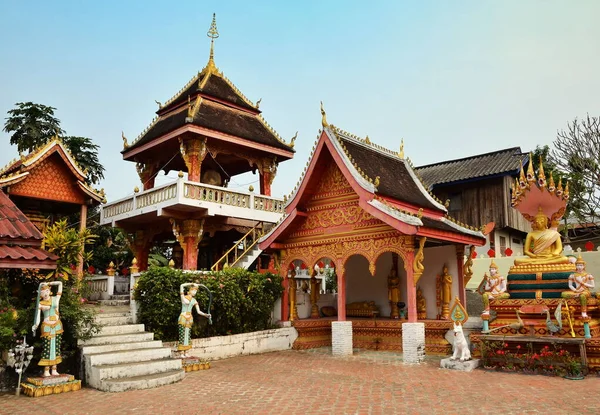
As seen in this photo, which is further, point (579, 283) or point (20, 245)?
point (579, 283)

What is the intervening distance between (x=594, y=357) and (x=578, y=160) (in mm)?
13598

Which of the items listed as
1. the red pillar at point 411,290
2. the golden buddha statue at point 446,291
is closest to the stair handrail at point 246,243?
the golden buddha statue at point 446,291

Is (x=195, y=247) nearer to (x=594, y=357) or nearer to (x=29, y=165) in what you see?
(x=29, y=165)

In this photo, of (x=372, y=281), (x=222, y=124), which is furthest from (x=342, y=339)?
(x=222, y=124)

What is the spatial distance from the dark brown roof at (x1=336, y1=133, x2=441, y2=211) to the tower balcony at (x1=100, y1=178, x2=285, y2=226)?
2995 millimetres

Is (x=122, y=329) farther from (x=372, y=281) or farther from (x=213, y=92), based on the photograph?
(x=213, y=92)

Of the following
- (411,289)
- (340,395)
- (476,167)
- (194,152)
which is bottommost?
(340,395)

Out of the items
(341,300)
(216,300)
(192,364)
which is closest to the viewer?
(192,364)

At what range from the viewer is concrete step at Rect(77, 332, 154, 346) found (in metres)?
9.53

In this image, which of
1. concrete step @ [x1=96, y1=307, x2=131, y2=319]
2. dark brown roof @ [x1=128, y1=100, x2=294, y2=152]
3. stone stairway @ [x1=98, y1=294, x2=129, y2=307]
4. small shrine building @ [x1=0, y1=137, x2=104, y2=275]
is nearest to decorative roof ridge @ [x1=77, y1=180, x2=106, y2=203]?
small shrine building @ [x1=0, y1=137, x2=104, y2=275]

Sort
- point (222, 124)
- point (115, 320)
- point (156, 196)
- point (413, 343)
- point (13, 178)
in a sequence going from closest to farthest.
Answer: point (413, 343) → point (115, 320) → point (13, 178) → point (156, 196) → point (222, 124)

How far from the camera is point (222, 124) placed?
18.0m

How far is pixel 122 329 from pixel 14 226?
3019 millimetres

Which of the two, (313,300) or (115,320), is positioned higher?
(313,300)
